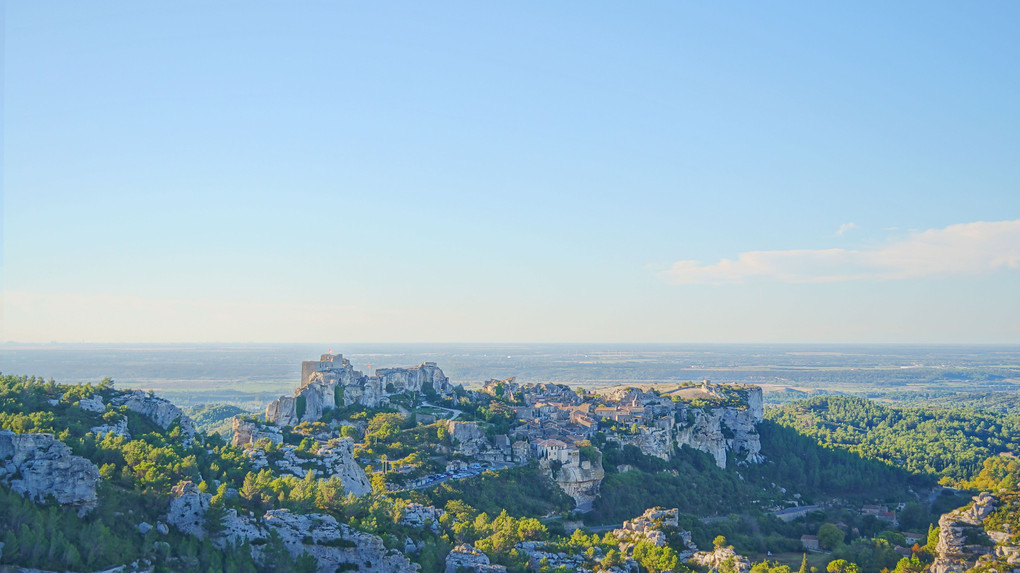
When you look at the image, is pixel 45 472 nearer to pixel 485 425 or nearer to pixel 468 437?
pixel 468 437

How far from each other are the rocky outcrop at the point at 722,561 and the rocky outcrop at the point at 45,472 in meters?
26.5

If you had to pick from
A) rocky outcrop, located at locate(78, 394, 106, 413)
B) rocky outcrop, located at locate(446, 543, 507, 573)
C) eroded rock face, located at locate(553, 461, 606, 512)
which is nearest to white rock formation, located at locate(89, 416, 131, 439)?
rocky outcrop, located at locate(78, 394, 106, 413)

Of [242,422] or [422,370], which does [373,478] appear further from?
[422,370]

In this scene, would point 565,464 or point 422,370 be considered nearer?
point 565,464

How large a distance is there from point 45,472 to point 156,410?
1617 centimetres

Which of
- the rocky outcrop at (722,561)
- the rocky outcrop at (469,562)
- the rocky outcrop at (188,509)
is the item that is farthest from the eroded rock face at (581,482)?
the rocky outcrop at (188,509)

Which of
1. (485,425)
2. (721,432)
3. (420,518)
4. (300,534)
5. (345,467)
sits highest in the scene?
(485,425)

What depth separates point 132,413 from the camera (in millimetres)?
43094

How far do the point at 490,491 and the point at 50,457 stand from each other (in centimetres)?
2663

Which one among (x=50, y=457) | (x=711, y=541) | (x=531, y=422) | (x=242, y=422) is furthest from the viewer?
(x=531, y=422)

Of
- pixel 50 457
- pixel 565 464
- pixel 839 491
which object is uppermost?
pixel 50 457

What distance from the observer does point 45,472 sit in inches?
1126

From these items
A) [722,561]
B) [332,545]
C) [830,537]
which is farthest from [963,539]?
[332,545]

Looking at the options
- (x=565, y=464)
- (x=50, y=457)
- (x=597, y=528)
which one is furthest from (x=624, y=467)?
A: (x=50, y=457)
